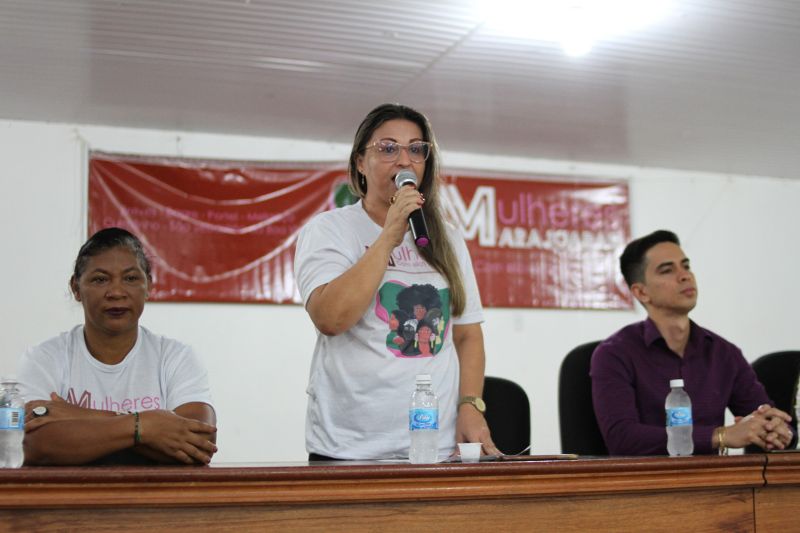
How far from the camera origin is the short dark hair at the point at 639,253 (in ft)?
9.35

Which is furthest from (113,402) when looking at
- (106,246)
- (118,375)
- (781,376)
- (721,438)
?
(781,376)

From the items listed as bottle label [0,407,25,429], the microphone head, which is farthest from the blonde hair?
bottle label [0,407,25,429]

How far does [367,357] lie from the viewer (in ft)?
6.09

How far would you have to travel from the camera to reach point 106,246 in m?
2.15

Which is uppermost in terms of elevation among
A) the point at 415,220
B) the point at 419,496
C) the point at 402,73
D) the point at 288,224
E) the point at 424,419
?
the point at 402,73

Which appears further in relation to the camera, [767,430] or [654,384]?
[654,384]

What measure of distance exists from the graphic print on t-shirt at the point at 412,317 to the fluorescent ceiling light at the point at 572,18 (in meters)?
2.03

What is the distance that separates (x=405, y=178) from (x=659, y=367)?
1.13 metres

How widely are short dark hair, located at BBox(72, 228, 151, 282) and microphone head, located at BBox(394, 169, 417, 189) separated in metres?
0.67

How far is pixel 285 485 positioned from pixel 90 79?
11.7ft

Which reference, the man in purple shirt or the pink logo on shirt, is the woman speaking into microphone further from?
the man in purple shirt

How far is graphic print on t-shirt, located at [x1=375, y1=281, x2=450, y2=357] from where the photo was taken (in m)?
1.88

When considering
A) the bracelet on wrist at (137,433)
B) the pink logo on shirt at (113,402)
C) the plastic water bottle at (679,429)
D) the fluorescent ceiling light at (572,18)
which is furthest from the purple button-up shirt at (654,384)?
the fluorescent ceiling light at (572,18)

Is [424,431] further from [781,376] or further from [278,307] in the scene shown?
[278,307]
